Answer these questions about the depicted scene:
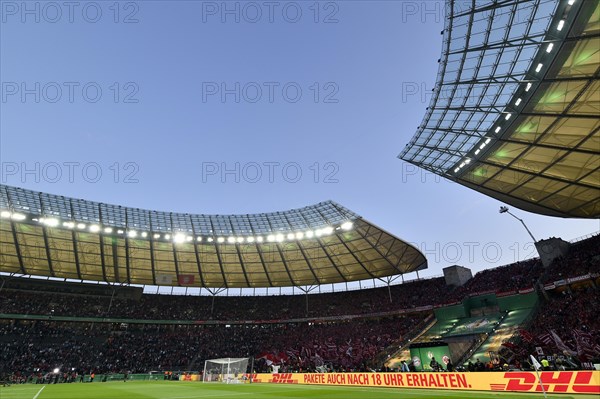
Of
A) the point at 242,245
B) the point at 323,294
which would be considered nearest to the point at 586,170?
the point at 242,245

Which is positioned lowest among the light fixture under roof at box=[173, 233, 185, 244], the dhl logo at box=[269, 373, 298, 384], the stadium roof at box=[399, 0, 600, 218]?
the dhl logo at box=[269, 373, 298, 384]

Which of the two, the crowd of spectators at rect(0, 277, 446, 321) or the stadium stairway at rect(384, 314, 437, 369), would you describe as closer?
the stadium stairway at rect(384, 314, 437, 369)

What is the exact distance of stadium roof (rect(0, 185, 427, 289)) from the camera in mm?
41875

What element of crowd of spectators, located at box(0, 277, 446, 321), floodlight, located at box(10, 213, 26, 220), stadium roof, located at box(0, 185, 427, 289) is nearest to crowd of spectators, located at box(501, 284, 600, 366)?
crowd of spectators, located at box(0, 277, 446, 321)

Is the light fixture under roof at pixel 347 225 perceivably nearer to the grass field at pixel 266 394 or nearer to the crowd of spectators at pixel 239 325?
the crowd of spectators at pixel 239 325

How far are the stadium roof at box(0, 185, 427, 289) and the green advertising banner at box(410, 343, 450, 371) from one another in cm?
1594

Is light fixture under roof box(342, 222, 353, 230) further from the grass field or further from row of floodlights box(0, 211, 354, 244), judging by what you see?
the grass field

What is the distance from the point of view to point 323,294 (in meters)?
64.1

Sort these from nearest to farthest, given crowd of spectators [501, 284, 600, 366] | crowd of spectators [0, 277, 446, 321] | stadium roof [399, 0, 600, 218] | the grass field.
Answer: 1. the grass field
2. stadium roof [399, 0, 600, 218]
3. crowd of spectators [501, 284, 600, 366]
4. crowd of spectators [0, 277, 446, 321]

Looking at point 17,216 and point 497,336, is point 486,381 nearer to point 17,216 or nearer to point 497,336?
point 497,336

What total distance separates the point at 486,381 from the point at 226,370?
30.1 m

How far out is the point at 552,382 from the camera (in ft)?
54.4

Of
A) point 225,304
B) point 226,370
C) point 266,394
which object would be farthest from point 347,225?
point 225,304

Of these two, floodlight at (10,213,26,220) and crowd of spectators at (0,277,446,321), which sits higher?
floodlight at (10,213,26,220)
